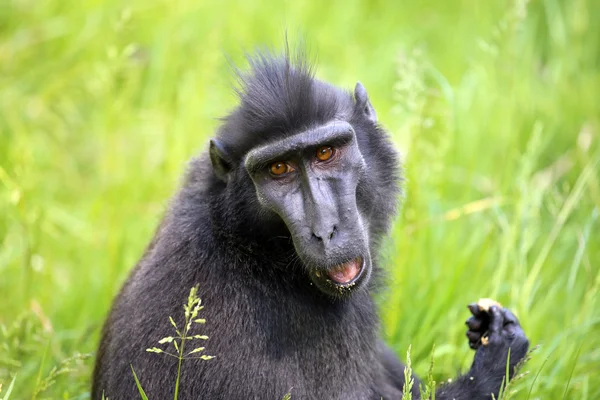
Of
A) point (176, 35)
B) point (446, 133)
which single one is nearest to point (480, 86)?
point (446, 133)

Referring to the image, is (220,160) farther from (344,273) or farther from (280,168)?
(344,273)

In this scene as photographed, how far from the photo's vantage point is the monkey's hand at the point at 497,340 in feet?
15.7

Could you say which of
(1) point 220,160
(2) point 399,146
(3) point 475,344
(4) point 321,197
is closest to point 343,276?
(4) point 321,197

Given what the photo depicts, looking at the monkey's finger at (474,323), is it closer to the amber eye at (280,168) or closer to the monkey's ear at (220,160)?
the amber eye at (280,168)

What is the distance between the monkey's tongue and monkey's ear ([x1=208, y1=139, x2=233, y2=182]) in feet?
2.78

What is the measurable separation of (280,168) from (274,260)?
19.5 inches

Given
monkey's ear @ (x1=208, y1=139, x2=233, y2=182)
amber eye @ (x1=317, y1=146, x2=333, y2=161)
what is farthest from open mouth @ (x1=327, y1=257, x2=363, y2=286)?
monkey's ear @ (x1=208, y1=139, x2=233, y2=182)

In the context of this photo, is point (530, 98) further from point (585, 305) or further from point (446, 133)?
point (585, 305)

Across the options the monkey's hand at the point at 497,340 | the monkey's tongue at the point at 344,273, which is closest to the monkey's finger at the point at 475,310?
the monkey's hand at the point at 497,340

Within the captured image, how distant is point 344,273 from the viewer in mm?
4090

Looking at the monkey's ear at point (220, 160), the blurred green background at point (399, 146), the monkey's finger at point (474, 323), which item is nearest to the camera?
the monkey's ear at point (220, 160)

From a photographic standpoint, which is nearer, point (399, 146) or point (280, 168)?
point (280, 168)

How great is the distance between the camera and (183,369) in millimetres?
4129

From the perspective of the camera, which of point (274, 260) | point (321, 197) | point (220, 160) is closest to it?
point (321, 197)
